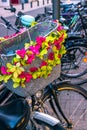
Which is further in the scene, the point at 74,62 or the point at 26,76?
the point at 74,62

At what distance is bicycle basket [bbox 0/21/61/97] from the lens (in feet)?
8.12

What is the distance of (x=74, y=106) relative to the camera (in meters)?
4.01

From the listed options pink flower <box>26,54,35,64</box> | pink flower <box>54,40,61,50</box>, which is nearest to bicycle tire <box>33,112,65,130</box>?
pink flower <box>26,54,35,64</box>

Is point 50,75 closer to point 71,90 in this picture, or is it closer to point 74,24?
point 71,90

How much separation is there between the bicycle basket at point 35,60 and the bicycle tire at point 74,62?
2.38 m

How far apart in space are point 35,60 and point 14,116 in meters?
0.47

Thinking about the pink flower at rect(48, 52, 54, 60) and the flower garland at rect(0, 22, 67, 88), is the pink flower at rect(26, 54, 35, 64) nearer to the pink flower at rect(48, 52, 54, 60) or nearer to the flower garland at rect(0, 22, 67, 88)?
the flower garland at rect(0, 22, 67, 88)

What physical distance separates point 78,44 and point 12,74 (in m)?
3.36

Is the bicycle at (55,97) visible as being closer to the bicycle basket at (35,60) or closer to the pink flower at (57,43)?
the bicycle basket at (35,60)

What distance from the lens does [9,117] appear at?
2.21 m

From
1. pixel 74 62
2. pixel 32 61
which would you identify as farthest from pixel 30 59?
pixel 74 62

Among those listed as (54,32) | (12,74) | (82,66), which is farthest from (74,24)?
(12,74)

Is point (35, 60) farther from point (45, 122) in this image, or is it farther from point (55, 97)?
point (55, 97)

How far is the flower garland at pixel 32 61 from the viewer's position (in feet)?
7.77
